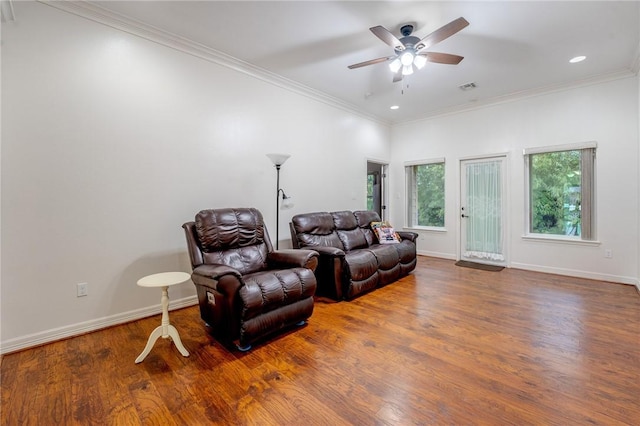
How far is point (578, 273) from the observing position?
4199 mm

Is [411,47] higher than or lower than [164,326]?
higher

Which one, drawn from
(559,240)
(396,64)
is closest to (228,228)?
(396,64)

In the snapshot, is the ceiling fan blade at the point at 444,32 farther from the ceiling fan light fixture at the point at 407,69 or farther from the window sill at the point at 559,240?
the window sill at the point at 559,240

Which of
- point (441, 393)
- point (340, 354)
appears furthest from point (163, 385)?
point (441, 393)

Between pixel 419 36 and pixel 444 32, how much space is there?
60cm

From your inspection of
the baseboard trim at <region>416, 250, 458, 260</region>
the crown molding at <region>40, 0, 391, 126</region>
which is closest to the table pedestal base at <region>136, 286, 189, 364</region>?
the crown molding at <region>40, 0, 391, 126</region>

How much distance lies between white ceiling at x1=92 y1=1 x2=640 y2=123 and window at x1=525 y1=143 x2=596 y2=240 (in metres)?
1.06

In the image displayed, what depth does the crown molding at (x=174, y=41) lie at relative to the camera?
2.49m

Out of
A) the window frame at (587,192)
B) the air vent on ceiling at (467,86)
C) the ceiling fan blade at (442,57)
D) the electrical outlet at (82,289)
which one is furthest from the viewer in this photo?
the air vent on ceiling at (467,86)

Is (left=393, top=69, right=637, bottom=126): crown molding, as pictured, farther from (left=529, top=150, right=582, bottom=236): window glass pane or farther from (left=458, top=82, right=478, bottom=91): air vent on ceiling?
(left=529, top=150, right=582, bottom=236): window glass pane

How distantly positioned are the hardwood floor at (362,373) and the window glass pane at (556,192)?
5.85ft

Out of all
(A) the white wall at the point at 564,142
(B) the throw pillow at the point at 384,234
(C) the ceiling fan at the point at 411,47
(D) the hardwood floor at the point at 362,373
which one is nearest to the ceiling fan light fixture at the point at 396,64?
(C) the ceiling fan at the point at 411,47

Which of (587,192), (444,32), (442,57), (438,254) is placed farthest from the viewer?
(438,254)

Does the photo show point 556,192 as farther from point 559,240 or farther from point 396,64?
point 396,64
